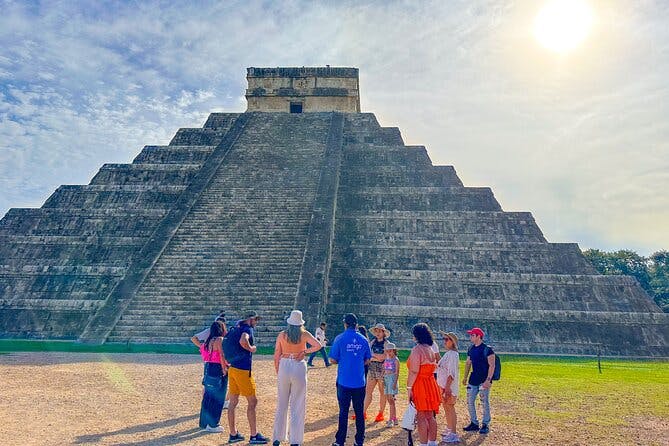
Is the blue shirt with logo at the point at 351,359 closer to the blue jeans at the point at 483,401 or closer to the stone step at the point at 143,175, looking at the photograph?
the blue jeans at the point at 483,401

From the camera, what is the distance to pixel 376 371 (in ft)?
23.7

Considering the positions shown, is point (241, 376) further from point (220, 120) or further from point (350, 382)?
point (220, 120)

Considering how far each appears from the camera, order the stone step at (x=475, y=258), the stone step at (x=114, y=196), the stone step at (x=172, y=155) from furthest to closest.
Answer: the stone step at (x=172, y=155) < the stone step at (x=114, y=196) < the stone step at (x=475, y=258)

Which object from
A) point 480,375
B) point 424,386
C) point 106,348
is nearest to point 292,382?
point 424,386

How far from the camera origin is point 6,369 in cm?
1059

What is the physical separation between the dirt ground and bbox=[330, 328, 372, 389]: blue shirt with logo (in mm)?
1132

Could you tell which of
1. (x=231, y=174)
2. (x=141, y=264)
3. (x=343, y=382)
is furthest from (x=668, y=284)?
(x=343, y=382)

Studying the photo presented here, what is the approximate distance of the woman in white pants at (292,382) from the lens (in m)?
5.44

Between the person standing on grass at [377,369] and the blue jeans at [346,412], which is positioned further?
the person standing on grass at [377,369]

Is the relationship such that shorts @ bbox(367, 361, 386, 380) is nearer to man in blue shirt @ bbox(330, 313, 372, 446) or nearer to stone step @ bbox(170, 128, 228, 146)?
man in blue shirt @ bbox(330, 313, 372, 446)

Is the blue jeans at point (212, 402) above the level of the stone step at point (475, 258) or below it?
below

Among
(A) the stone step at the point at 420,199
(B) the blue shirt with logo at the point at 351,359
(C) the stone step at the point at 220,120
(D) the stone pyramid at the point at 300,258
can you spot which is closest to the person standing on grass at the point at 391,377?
(B) the blue shirt with logo at the point at 351,359

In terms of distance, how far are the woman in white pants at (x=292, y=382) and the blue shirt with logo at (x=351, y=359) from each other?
1.31 ft

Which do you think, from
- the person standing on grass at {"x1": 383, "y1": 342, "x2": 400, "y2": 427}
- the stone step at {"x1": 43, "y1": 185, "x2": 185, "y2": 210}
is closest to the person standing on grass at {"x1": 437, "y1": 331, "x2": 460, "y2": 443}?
the person standing on grass at {"x1": 383, "y1": 342, "x2": 400, "y2": 427}
